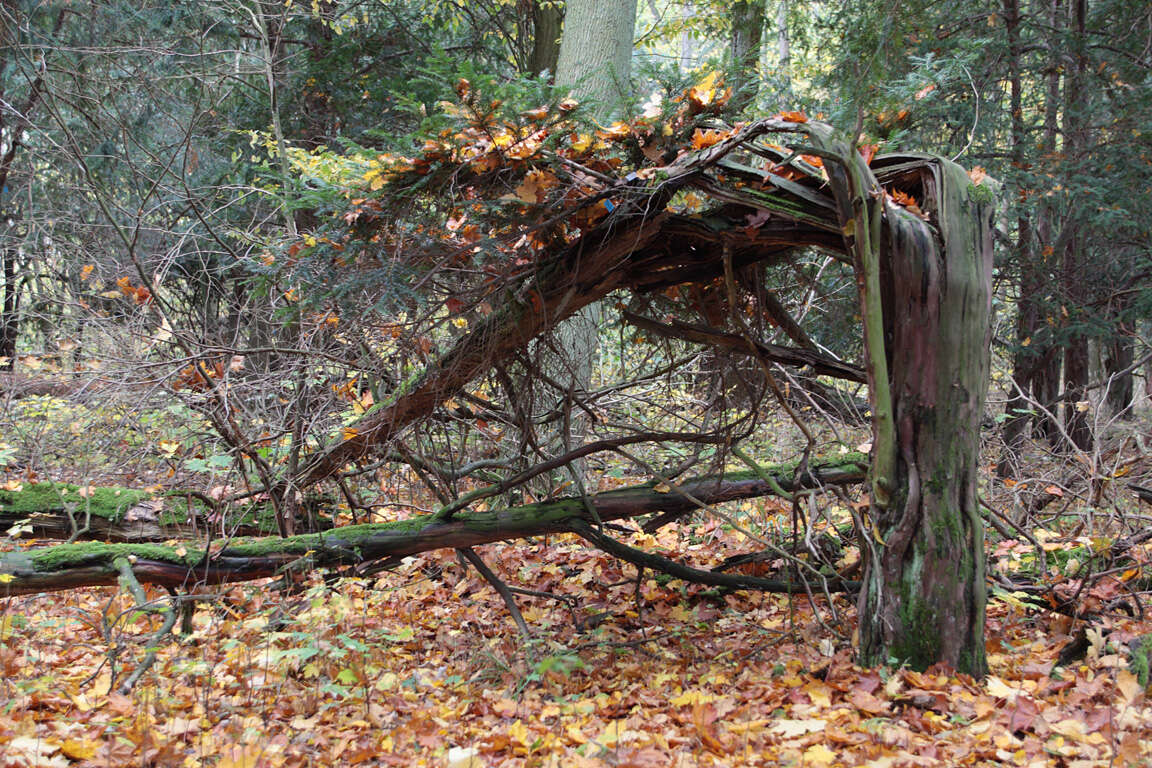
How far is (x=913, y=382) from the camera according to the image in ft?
12.0

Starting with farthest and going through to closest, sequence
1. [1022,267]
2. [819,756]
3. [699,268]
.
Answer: [1022,267] < [699,268] < [819,756]

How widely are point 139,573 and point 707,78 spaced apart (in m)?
4.32

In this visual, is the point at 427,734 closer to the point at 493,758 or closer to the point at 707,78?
the point at 493,758

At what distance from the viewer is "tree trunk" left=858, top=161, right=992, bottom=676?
11.8ft

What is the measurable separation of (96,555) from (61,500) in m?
1.55

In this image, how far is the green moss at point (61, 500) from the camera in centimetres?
596

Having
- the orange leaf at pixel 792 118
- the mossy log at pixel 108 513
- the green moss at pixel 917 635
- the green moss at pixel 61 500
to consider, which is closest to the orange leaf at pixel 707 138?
the orange leaf at pixel 792 118

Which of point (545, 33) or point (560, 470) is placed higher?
point (545, 33)

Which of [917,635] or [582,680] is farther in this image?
[582,680]

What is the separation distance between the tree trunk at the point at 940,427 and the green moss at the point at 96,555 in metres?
4.08

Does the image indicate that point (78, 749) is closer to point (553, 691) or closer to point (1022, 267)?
point (553, 691)

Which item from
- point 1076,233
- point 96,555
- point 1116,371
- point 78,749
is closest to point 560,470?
point 96,555

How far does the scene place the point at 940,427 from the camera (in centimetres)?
361

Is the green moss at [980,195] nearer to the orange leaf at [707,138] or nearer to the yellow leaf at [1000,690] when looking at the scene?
the orange leaf at [707,138]
